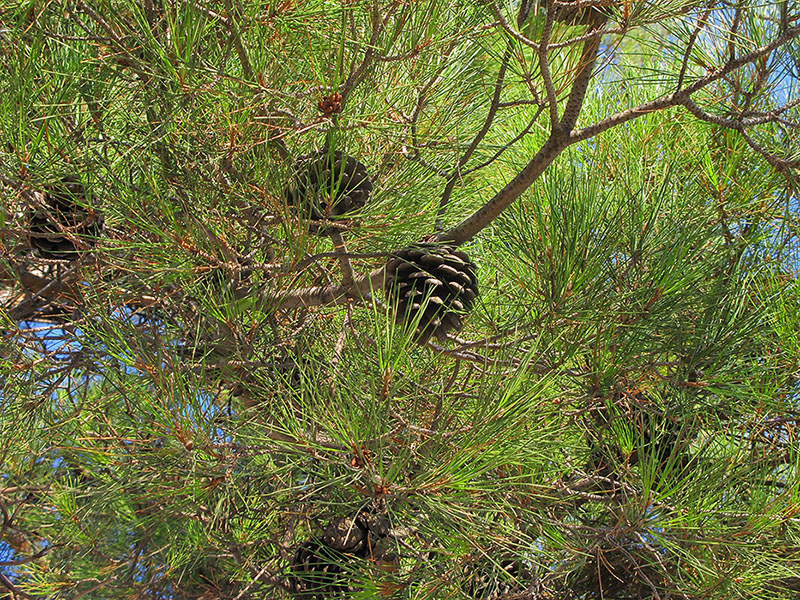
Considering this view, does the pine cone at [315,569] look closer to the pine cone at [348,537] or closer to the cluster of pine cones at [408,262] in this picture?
the pine cone at [348,537]

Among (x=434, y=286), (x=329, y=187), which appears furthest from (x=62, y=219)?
(x=434, y=286)

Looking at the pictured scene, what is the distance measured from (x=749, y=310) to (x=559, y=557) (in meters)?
0.37

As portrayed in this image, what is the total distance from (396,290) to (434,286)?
0.04 meters

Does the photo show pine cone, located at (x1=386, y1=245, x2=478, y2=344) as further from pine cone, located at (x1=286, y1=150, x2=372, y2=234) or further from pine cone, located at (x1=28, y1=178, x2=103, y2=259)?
pine cone, located at (x1=28, y1=178, x2=103, y2=259)

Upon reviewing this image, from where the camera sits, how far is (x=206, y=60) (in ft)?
2.74

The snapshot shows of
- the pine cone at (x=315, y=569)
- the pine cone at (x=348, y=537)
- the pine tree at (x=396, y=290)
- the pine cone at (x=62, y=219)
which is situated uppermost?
the pine tree at (x=396, y=290)

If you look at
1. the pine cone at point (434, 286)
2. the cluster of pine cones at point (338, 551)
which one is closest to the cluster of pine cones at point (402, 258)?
the pine cone at point (434, 286)

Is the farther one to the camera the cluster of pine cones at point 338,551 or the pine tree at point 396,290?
the cluster of pine cones at point 338,551

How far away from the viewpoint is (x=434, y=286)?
2.57 ft

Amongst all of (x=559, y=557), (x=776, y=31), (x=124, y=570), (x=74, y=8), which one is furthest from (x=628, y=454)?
(x=74, y=8)

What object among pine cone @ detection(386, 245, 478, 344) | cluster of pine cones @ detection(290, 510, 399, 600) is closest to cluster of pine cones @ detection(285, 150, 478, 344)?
pine cone @ detection(386, 245, 478, 344)

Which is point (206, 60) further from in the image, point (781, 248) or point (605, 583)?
point (605, 583)

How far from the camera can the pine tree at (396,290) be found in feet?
2.43

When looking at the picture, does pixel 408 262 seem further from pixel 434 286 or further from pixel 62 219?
pixel 62 219
